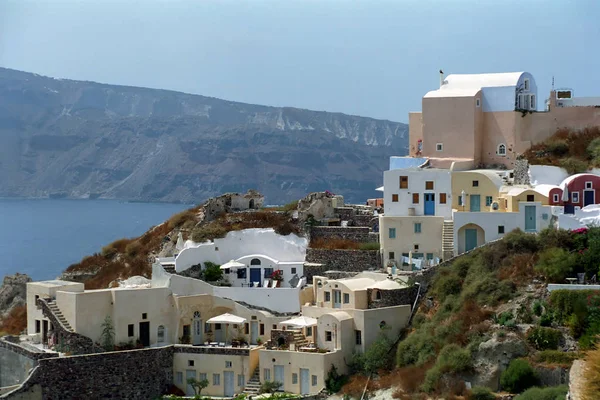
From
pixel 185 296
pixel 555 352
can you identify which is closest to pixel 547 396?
pixel 555 352

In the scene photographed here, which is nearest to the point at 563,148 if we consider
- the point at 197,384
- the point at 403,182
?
the point at 403,182

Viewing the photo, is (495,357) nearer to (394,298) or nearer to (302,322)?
(394,298)

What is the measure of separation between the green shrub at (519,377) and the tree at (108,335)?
15163 millimetres

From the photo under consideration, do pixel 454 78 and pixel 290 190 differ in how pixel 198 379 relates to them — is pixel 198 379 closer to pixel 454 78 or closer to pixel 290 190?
pixel 454 78

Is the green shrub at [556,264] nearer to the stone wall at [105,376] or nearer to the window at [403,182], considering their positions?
the window at [403,182]

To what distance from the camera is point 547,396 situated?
30812mm

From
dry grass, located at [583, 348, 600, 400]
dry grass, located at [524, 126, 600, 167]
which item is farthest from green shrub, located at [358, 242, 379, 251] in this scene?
dry grass, located at [583, 348, 600, 400]

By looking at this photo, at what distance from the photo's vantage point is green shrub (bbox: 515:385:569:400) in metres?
30.6

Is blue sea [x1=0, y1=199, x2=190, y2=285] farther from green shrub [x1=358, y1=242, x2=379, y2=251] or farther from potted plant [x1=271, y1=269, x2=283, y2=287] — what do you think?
green shrub [x1=358, y1=242, x2=379, y2=251]

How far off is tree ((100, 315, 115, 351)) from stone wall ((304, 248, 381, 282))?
324 inches

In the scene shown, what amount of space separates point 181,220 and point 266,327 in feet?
35.0

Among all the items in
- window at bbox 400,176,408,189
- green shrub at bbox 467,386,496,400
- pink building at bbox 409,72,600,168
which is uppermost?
pink building at bbox 409,72,600,168

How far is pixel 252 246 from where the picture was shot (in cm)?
4688

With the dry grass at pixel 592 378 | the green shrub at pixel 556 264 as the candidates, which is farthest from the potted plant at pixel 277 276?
the dry grass at pixel 592 378
